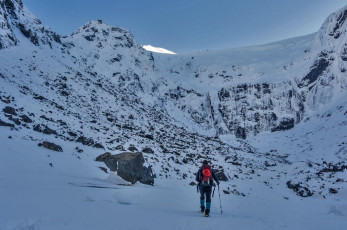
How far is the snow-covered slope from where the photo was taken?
8.16 meters

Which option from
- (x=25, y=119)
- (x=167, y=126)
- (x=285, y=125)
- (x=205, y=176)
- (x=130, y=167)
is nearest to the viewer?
(x=205, y=176)

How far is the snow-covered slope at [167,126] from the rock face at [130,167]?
643 mm

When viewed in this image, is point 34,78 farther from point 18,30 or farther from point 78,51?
point 78,51

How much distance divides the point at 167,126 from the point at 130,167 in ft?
120

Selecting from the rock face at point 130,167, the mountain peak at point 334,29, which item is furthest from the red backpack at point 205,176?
the mountain peak at point 334,29

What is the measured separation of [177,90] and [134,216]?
7277cm

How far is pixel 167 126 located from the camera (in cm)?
5084

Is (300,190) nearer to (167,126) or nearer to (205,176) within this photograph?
(205,176)

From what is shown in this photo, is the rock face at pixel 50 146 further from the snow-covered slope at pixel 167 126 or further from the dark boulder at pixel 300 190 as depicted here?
the dark boulder at pixel 300 190

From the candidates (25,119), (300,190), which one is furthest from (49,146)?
(300,190)

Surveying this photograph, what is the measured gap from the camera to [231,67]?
9019 centimetres

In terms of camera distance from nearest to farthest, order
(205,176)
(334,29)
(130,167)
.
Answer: (205,176), (130,167), (334,29)

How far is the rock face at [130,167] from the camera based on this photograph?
45.9 ft

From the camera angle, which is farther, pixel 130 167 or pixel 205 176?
pixel 130 167
